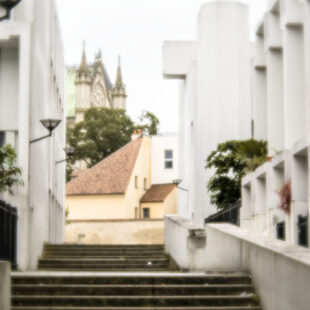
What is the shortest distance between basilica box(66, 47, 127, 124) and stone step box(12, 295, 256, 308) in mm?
114142

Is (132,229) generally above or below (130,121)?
below

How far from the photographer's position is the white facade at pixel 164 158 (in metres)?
72.0

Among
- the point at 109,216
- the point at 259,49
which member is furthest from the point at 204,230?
the point at 109,216

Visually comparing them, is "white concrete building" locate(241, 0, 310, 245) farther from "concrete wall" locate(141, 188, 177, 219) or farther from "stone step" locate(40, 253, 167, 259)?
"concrete wall" locate(141, 188, 177, 219)

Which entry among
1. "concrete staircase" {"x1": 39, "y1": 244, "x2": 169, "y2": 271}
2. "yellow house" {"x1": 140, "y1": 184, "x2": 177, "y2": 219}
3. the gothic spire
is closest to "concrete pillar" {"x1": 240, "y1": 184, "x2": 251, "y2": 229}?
"concrete staircase" {"x1": 39, "y1": 244, "x2": 169, "y2": 271}

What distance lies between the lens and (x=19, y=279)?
38.5 feet

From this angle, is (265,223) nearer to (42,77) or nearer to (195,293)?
(42,77)

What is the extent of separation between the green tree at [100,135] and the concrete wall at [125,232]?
28.5 m

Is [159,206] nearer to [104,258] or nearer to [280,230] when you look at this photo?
[104,258]

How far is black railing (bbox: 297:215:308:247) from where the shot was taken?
59.0ft

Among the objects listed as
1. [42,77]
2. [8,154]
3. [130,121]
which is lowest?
[8,154]

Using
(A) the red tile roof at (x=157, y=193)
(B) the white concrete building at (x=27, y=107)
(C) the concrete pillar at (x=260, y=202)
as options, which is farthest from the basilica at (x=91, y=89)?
(C) the concrete pillar at (x=260, y=202)

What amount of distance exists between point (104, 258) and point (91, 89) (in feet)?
359

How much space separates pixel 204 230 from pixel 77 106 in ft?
370
